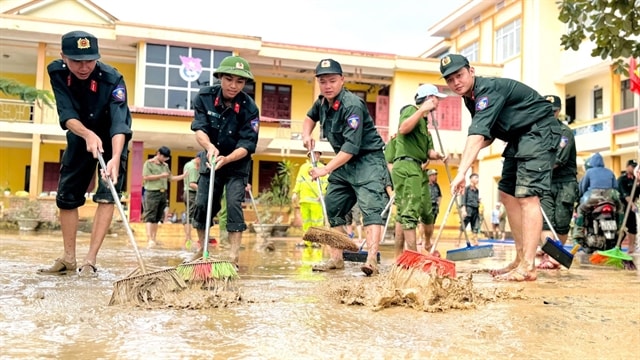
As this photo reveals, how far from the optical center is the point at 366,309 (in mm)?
2930

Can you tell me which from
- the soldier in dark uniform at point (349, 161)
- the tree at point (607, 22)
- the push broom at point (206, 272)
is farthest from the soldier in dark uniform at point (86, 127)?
the tree at point (607, 22)

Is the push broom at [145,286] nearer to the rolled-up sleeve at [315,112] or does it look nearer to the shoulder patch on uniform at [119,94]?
the shoulder patch on uniform at [119,94]

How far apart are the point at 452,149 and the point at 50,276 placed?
73.6 feet

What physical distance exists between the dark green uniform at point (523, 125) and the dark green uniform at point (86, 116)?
2618 mm

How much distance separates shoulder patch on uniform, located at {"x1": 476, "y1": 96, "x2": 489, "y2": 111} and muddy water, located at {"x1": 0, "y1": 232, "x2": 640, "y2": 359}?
1274mm

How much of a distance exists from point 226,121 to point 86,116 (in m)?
1.12

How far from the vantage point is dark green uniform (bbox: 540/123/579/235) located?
227 inches

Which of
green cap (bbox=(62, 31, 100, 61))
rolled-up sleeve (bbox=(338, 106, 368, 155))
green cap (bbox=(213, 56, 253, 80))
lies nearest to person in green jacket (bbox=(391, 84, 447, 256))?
rolled-up sleeve (bbox=(338, 106, 368, 155))

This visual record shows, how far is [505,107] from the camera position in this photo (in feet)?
14.3

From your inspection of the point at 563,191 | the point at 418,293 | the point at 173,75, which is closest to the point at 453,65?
the point at 418,293

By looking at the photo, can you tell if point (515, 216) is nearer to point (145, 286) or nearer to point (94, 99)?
point (145, 286)

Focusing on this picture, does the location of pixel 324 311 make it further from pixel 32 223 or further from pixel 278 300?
pixel 32 223

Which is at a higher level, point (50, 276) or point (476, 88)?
point (476, 88)

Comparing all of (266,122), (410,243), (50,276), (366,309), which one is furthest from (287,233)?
(366,309)
